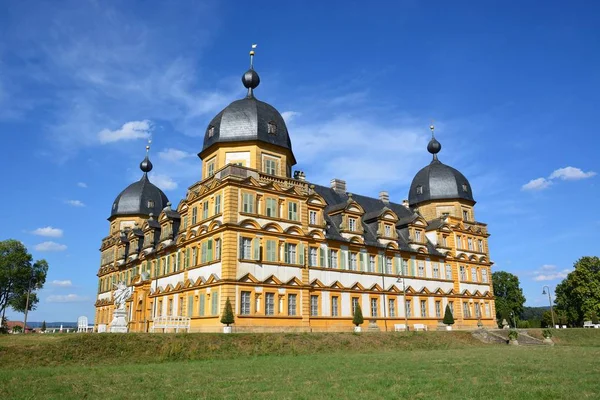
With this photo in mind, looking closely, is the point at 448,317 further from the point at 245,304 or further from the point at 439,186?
the point at 245,304

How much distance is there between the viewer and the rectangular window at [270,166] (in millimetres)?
35031

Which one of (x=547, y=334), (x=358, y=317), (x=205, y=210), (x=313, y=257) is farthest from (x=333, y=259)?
(x=547, y=334)

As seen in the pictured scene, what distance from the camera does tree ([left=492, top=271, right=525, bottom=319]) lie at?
69812 millimetres

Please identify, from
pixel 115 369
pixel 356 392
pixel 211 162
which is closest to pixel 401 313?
pixel 211 162

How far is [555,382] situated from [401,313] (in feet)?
93.4

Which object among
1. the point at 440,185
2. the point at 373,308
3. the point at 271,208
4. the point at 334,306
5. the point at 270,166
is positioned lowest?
the point at 373,308

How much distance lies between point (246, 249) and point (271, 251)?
1.84m

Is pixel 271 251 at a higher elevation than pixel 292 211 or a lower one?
lower

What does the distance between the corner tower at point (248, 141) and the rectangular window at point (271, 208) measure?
2622 mm

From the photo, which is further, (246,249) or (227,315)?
(246,249)

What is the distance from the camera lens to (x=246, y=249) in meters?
31.3

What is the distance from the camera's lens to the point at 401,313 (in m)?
40.6

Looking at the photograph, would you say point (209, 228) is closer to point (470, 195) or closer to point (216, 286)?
point (216, 286)

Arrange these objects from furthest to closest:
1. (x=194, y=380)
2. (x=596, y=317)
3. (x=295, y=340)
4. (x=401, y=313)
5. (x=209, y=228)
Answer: (x=596, y=317) < (x=401, y=313) < (x=209, y=228) < (x=295, y=340) < (x=194, y=380)
